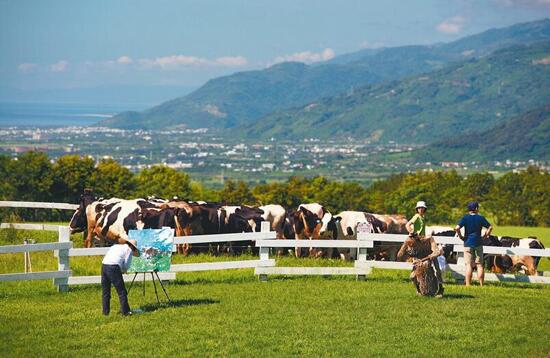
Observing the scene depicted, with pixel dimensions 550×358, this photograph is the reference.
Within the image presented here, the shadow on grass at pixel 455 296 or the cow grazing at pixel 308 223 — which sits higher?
the cow grazing at pixel 308 223

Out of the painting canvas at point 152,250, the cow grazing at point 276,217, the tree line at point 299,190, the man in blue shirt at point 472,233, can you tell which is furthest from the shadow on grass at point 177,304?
the tree line at point 299,190

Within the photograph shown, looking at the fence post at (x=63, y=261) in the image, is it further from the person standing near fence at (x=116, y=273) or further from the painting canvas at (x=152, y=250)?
the person standing near fence at (x=116, y=273)

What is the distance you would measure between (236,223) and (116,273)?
15.6 m

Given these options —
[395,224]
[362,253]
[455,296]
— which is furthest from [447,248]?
[455,296]

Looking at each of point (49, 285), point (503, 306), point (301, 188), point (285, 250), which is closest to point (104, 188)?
point (301, 188)

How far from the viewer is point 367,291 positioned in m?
22.2

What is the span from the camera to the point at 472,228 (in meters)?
23.1

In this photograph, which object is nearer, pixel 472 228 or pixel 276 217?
pixel 472 228

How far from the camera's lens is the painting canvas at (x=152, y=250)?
19.8 m

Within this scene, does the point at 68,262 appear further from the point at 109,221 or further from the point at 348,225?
the point at 348,225

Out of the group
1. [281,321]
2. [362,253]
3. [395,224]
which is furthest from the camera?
[395,224]

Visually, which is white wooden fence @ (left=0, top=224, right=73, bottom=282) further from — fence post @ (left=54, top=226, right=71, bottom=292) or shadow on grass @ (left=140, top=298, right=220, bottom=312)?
shadow on grass @ (left=140, top=298, right=220, bottom=312)

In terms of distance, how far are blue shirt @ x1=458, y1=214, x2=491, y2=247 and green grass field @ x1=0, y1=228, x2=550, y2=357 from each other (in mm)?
1218

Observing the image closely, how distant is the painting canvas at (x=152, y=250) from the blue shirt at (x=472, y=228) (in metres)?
7.78
